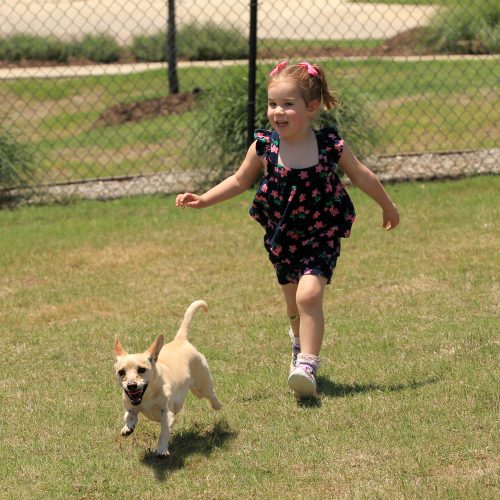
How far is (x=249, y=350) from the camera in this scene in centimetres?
563

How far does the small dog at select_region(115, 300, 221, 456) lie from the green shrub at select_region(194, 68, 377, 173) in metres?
4.64

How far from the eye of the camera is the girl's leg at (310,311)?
4941mm

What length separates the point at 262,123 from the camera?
29.9 feet

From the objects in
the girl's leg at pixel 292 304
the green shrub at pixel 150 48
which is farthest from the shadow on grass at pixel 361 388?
the green shrub at pixel 150 48

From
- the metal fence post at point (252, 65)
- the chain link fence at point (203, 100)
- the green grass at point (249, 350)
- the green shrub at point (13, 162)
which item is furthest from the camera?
the chain link fence at point (203, 100)

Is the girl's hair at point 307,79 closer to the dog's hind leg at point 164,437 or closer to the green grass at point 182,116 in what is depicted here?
the dog's hind leg at point 164,437

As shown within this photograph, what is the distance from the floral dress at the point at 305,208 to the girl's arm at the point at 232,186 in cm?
6

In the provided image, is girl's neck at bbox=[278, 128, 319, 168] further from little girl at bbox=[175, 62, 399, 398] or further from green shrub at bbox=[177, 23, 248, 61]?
green shrub at bbox=[177, 23, 248, 61]

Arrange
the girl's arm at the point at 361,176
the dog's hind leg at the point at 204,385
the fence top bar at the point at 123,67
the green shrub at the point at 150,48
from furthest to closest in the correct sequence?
the green shrub at the point at 150,48 → the fence top bar at the point at 123,67 → the girl's arm at the point at 361,176 → the dog's hind leg at the point at 204,385

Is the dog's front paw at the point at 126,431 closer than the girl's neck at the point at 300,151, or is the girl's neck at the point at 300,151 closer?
the dog's front paw at the point at 126,431

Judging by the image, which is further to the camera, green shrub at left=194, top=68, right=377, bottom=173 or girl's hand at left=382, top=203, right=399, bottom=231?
green shrub at left=194, top=68, right=377, bottom=173

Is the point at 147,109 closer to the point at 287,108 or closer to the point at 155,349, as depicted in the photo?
the point at 287,108

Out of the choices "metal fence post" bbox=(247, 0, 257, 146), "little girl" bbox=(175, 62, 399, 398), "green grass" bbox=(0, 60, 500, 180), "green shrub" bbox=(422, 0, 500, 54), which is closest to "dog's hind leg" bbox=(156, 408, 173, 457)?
"little girl" bbox=(175, 62, 399, 398)

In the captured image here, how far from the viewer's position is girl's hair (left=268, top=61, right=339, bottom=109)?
16.1 ft
